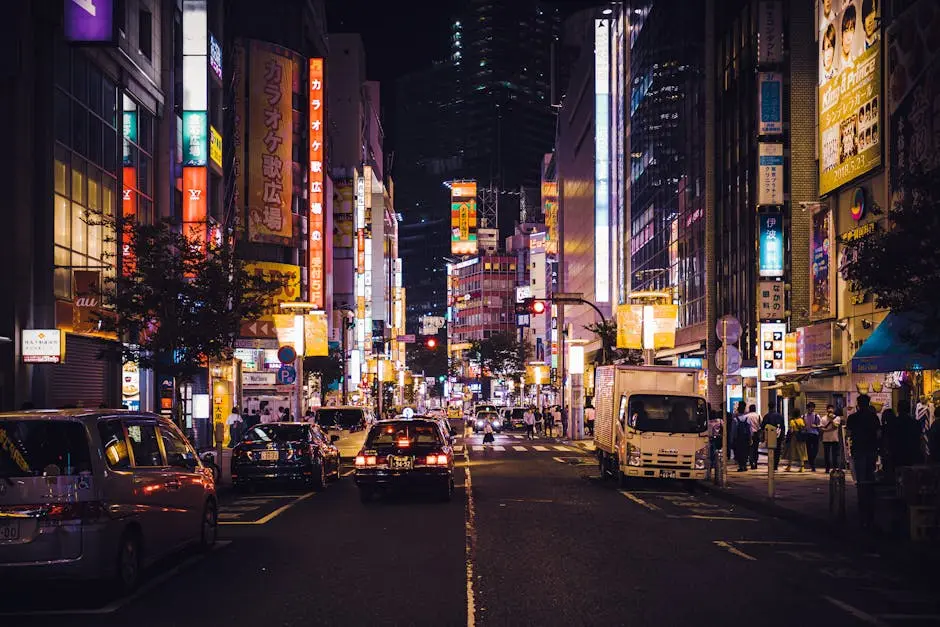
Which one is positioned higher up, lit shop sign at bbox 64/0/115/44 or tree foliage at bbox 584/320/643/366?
lit shop sign at bbox 64/0/115/44

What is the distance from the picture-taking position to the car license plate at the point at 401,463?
20719mm

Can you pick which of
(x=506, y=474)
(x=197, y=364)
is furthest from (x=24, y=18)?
(x=506, y=474)

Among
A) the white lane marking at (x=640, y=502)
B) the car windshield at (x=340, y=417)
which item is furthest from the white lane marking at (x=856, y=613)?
the car windshield at (x=340, y=417)

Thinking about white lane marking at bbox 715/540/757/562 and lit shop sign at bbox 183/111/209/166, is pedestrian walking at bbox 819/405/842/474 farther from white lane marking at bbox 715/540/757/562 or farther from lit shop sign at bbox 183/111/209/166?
lit shop sign at bbox 183/111/209/166

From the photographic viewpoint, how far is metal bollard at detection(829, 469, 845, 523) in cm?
1695

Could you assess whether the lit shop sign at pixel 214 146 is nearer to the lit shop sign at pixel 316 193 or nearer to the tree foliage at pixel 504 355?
the lit shop sign at pixel 316 193

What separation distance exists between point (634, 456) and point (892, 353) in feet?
23.0

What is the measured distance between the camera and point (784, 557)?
13.6 meters

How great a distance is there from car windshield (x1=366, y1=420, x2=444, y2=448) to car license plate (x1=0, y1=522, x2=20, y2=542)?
39.0 ft

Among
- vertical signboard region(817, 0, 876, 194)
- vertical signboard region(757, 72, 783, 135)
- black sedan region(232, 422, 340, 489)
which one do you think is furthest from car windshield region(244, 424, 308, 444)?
vertical signboard region(757, 72, 783, 135)

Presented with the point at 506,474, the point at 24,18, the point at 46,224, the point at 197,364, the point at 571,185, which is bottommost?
the point at 506,474

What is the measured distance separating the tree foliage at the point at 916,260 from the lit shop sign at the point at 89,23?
68.2 ft

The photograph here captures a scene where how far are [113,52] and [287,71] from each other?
33358mm

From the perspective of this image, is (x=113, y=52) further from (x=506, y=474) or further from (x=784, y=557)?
(x=784, y=557)
